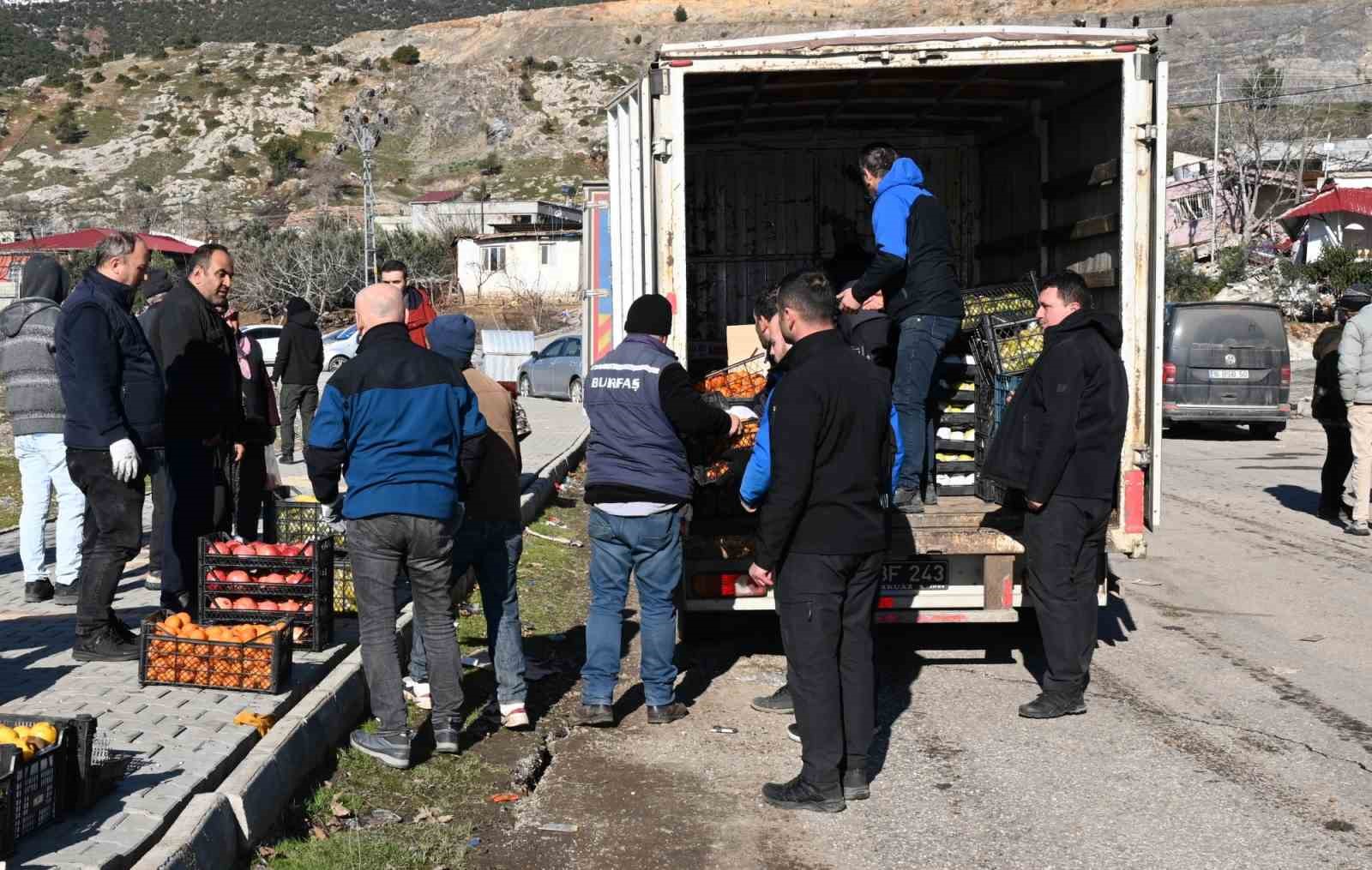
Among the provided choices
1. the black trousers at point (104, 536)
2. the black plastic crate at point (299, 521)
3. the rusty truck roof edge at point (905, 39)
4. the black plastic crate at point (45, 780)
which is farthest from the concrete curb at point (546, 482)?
the black plastic crate at point (45, 780)

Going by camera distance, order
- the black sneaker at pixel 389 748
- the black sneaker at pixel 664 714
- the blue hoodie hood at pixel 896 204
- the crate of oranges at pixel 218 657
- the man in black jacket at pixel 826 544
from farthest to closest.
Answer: the blue hoodie hood at pixel 896 204
the black sneaker at pixel 664 714
the crate of oranges at pixel 218 657
the black sneaker at pixel 389 748
the man in black jacket at pixel 826 544

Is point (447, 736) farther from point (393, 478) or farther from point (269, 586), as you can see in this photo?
point (269, 586)

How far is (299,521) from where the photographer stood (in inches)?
319

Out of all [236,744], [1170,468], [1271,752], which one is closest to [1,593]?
[236,744]

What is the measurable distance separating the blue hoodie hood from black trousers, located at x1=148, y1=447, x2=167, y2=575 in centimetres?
429

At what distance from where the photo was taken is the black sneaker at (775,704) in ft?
23.0

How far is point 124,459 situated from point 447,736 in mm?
2093

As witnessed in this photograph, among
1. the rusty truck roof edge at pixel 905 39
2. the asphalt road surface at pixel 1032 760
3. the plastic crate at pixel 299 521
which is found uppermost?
the rusty truck roof edge at pixel 905 39

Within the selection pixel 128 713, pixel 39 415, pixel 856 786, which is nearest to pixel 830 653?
pixel 856 786

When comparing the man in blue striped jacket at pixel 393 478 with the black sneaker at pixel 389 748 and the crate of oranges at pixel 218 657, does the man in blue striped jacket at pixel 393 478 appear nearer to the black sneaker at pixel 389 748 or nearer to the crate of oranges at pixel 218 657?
the black sneaker at pixel 389 748

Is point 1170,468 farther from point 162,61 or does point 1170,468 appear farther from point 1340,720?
point 162,61

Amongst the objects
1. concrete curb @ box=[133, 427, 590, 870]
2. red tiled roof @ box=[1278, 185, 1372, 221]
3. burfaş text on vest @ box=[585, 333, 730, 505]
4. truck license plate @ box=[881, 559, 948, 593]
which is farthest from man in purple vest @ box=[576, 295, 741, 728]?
red tiled roof @ box=[1278, 185, 1372, 221]

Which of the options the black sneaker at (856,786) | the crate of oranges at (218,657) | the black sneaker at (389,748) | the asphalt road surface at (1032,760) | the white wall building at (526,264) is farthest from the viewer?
the white wall building at (526,264)

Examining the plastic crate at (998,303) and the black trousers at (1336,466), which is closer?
the plastic crate at (998,303)
